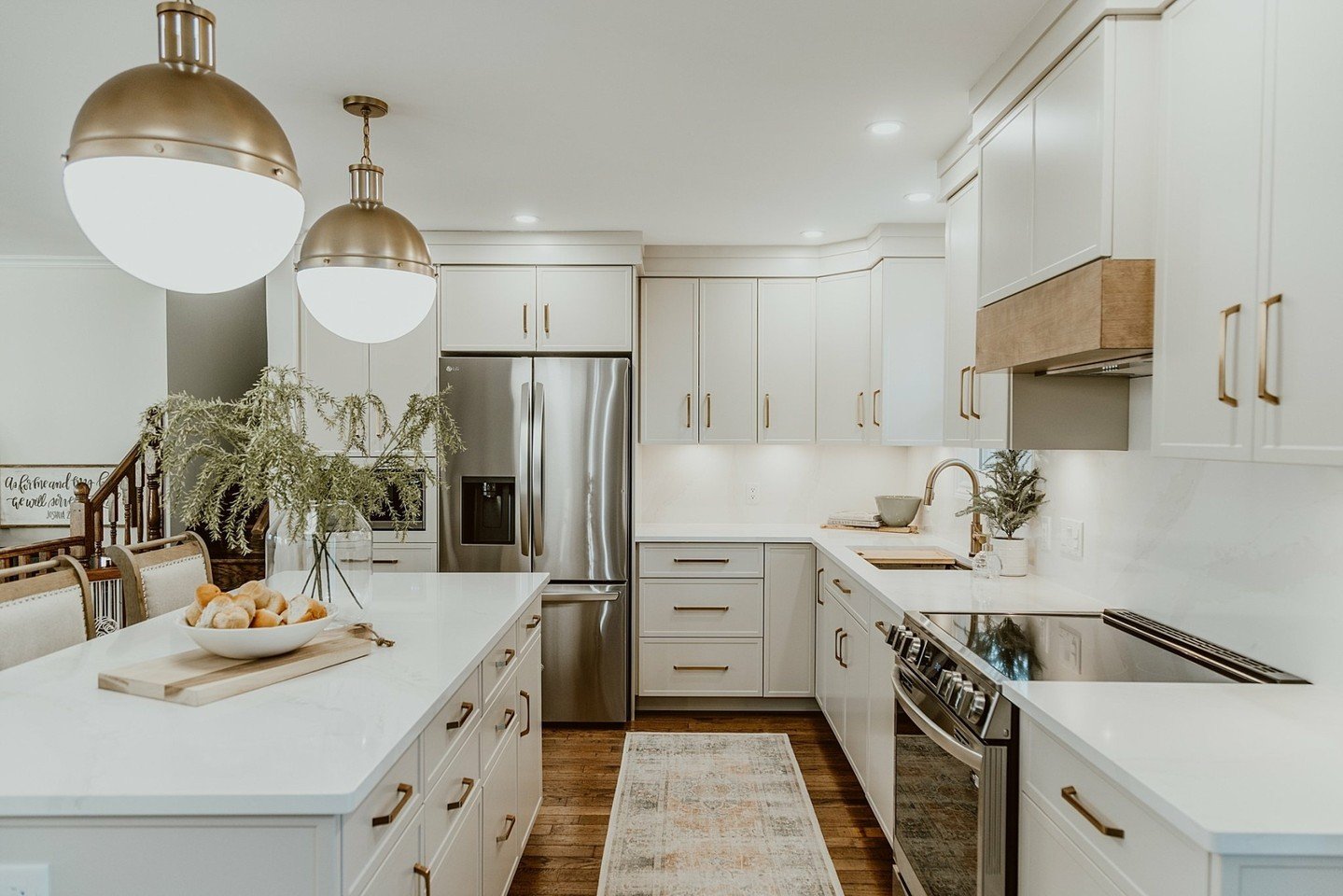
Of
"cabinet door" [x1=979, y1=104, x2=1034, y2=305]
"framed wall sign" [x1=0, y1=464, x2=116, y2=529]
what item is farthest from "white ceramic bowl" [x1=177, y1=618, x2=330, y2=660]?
"framed wall sign" [x1=0, y1=464, x2=116, y2=529]

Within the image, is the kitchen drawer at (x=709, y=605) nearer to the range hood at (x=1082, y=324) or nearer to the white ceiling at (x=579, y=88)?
the white ceiling at (x=579, y=88)

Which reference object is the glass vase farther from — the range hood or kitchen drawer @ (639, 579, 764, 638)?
kitchen drawer @ (639, 579, 764, 638)

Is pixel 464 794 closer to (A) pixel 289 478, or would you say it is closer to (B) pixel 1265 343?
(A) pixel 289 478

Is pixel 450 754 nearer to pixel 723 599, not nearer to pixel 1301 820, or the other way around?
pixel 1301 820

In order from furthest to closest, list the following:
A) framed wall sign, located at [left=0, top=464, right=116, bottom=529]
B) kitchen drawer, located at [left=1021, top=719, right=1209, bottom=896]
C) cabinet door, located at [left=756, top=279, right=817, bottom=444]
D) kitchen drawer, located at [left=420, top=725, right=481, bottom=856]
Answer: framed wall sign, located at [left=0, top=464, right=116, bottom=529] < cabinet door, located at [left=756, top=279, right=817, bottom=444] < kitchen drawer, located at [left=420, top=725, right=481, bottom=856] < kitchen drawer, located at [left=1021, top=719, right=1209, bottom=896]

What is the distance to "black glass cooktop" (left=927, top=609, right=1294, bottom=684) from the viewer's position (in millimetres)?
1699

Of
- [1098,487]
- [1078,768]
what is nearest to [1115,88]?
[1098,487]

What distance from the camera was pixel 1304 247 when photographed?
1253mm

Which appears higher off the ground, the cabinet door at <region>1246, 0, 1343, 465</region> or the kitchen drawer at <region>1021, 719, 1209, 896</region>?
the cabinet door at <region>1246, 0, 1343, 465</region>

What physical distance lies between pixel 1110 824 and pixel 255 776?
53.0 inches

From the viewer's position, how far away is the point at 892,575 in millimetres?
2932

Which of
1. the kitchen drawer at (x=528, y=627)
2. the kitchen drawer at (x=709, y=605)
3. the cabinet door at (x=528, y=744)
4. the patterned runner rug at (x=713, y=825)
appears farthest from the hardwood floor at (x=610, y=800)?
the kitchen drawer at (x=528, y=627)

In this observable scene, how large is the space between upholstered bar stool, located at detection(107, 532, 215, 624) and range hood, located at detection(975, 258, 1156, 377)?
255cm

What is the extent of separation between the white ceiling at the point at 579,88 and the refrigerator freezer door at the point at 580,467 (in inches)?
34.2
